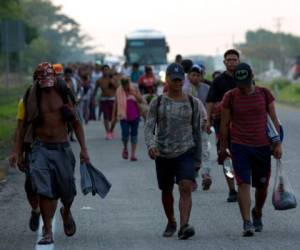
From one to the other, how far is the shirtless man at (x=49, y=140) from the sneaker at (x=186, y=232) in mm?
1071

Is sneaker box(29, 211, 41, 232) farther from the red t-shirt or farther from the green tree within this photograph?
the green tree

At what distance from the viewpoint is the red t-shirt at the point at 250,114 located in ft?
37.1

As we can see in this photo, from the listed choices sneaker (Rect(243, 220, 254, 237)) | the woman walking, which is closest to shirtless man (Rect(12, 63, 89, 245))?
sneaker (Rect(243, 220, 254, 237))

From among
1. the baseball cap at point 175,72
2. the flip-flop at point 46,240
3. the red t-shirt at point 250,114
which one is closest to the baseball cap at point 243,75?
the red t-shirt at point 250,114

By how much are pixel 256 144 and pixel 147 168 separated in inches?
287

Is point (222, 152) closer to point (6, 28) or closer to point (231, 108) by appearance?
point (231, 108)

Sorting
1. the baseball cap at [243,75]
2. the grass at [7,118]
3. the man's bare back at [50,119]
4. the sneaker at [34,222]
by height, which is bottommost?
the grass at [7,118]

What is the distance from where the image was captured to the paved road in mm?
10805

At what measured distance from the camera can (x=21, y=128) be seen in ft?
36.2

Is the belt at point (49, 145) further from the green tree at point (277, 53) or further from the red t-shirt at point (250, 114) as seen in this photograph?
the green tree at point (277, 53)

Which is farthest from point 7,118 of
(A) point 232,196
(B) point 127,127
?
(A) point 232,196

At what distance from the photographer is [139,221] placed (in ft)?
40.6

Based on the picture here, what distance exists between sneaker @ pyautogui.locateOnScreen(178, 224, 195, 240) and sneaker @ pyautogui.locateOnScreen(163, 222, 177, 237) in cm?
29

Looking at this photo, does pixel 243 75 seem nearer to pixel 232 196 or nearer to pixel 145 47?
pixel 232 196
